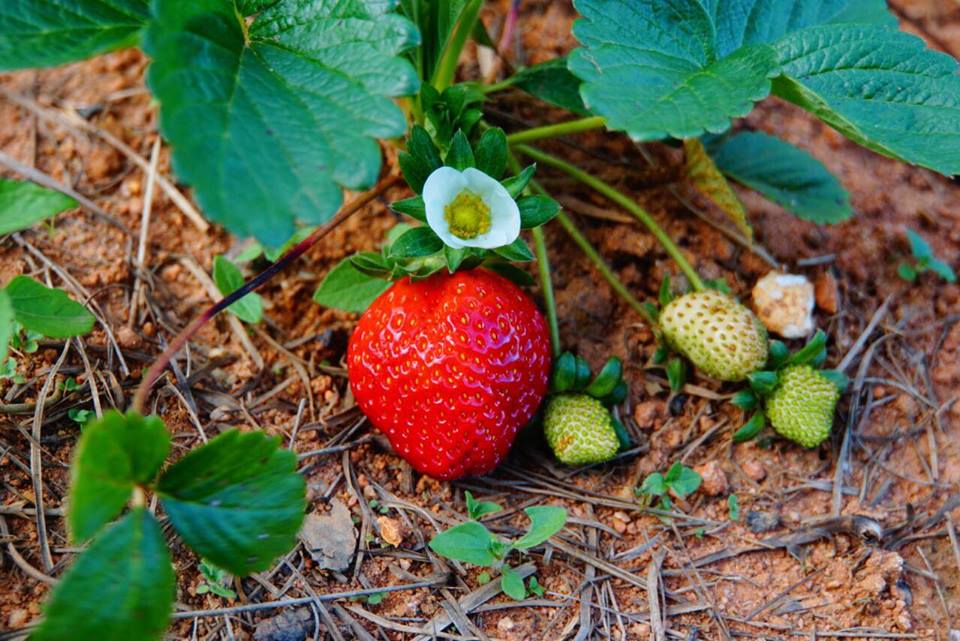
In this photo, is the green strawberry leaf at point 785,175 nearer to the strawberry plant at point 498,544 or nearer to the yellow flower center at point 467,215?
the yellow flower center at point 467,215

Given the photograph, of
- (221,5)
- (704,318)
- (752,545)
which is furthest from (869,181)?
(221,5)

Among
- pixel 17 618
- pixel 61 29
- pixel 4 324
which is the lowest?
pixel 17 618

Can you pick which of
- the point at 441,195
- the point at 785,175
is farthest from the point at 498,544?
the point at 785,175

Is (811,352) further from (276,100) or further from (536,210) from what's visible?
(276,100)

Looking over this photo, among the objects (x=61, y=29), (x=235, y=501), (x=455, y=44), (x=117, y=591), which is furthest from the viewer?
(x=455, y=44)

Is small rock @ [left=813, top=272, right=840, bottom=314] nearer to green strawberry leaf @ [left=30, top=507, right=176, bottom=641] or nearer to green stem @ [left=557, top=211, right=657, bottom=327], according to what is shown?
green stem @ [left=557, top=211, right=657, bottom=327]

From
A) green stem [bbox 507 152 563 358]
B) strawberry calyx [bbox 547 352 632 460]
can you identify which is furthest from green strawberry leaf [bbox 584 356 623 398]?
green stem [bbox 507 152 563 358]
